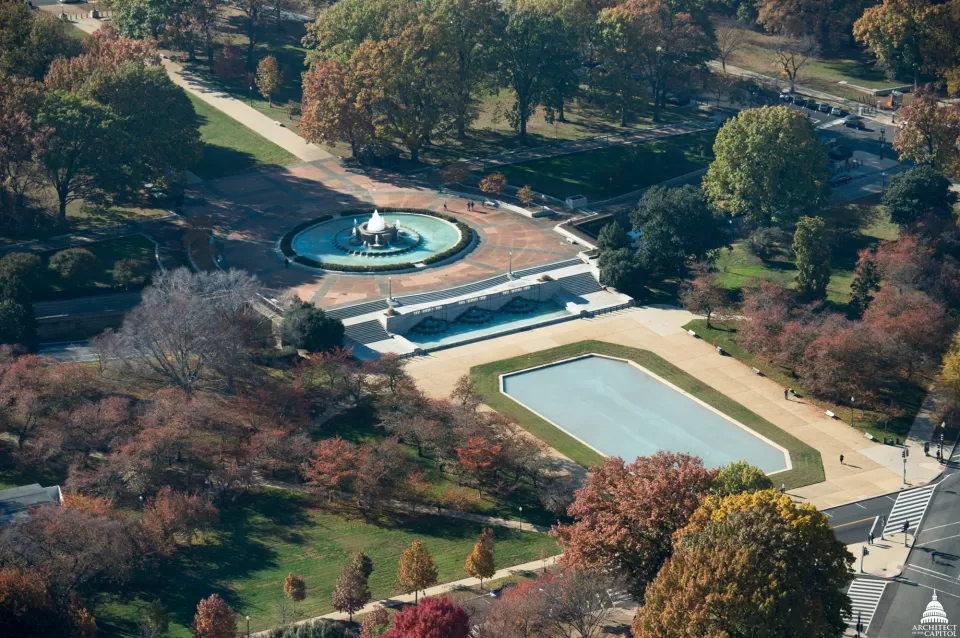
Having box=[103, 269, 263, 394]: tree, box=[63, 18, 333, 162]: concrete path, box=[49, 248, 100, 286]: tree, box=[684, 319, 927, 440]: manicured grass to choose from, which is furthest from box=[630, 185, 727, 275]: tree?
box=[49, 248, 100, 286]: tree

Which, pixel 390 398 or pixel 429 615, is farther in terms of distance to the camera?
pixel 390 398

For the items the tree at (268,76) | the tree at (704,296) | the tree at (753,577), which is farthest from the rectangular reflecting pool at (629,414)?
the tree at (268,76)

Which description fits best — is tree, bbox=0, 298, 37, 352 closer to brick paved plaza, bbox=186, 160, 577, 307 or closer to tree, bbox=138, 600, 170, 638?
brick paved plaza, bbox=186, 160, 577, 307

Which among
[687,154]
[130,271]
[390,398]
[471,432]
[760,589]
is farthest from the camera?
[687,154]

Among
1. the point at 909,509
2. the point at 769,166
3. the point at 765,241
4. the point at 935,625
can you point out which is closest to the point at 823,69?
the point at 769,166

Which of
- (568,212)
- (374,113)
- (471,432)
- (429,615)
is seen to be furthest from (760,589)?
(374,113)

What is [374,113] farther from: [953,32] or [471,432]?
[953,32]

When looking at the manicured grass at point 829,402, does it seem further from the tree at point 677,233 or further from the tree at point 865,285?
the tree at point 865,285
